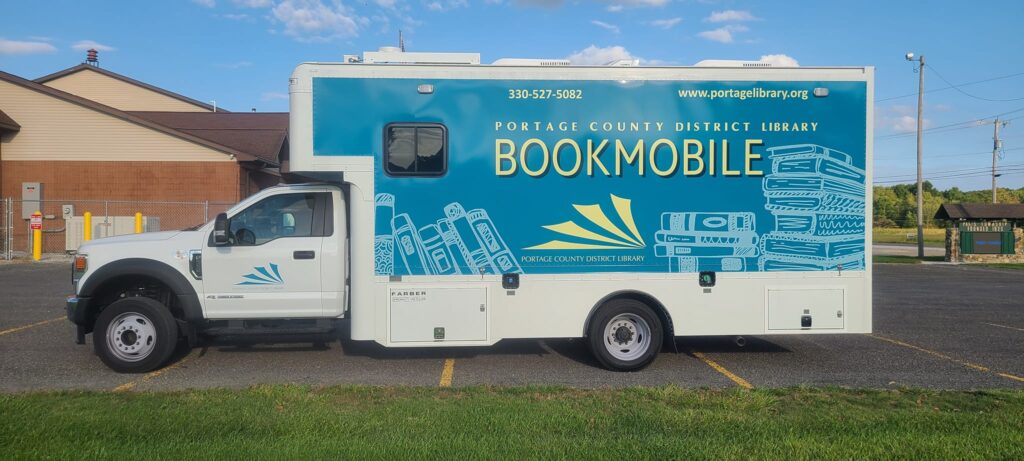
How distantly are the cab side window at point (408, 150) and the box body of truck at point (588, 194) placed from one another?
14mm

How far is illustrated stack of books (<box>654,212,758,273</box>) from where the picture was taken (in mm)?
7891

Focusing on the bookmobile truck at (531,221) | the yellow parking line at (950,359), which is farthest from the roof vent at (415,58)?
the yellow parking line at (950,359)

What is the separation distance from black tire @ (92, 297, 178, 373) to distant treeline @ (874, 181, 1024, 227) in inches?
3200

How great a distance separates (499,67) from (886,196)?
99.7 meters

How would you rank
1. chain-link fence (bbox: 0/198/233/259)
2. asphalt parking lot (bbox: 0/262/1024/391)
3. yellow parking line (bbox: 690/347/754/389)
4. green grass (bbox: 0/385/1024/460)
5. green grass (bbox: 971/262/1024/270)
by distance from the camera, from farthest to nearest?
green grass (bbox: 971/262/1024/270) < chain-link fence (bbox: 0/198/233/259) < asphalt parking lot (bbox: 0/262/1024/391) < yellow parking line (bbox: 690/347/754/389) < green grass (bbox: 0/385/1024/460)

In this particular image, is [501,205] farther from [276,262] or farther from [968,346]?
[968,346]

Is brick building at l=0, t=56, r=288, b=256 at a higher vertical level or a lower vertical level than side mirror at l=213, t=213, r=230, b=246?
higher

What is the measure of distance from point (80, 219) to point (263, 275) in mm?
19149

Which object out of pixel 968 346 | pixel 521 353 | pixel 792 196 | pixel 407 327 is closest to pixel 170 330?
pixel 407 327

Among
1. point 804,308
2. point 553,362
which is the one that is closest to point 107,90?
point 553,362

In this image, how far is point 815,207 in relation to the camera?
8.01m

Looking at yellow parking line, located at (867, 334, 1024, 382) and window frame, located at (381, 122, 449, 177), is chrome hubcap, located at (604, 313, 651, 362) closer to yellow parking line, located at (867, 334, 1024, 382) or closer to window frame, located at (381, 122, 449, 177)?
window frame, located at (381, 122, 449, 177)

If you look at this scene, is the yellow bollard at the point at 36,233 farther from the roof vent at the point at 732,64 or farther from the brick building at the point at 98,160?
the roof vent at the point at 732,64

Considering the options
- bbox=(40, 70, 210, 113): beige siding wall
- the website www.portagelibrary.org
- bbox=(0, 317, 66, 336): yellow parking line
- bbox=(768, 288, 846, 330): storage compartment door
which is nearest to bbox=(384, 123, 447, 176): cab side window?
the website www.portagelibrary.org
